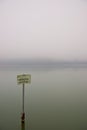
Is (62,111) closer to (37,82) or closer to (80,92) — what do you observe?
(80,92)

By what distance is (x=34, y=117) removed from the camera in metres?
1.90

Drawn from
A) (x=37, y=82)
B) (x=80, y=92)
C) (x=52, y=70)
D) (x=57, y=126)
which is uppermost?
(x=52, y=70)

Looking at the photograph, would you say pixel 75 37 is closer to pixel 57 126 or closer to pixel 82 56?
pixel 82 56

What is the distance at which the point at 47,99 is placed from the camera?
7.20 ft

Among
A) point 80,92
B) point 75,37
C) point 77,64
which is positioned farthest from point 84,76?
point 75,37

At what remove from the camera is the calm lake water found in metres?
1.85

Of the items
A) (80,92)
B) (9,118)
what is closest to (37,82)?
(80,92)

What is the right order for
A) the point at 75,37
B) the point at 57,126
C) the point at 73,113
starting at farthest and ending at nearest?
the point at 75,37 < the point at 73,113 < the point at 57,126

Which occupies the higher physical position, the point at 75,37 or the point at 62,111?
the point at 75,37

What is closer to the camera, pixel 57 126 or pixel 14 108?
pixel 57 126

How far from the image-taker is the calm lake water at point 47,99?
1.85m

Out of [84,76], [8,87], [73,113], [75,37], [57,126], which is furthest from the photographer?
[84,76]

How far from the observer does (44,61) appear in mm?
A: 2602

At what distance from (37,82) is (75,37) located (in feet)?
2.60
